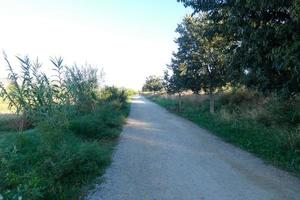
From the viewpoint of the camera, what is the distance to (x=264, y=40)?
9.46 m

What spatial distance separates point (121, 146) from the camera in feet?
41.8

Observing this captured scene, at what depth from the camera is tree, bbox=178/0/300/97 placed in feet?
28.2

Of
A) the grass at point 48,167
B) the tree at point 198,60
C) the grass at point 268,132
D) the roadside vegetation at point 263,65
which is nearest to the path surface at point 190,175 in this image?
the grass at point 48,167

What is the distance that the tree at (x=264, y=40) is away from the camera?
8.59m

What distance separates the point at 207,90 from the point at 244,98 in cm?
346

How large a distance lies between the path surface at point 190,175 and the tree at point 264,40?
234cm

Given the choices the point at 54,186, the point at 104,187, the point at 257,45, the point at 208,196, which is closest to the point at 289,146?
the point at 257,45

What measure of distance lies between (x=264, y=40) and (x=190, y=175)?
3929 mm

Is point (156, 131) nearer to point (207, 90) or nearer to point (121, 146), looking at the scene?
point (121, 146)

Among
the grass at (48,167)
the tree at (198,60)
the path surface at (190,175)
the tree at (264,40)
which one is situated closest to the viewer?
the grass at (48,167)

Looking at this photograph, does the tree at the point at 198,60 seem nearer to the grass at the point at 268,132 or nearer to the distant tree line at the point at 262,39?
the grass at the point at 268,132

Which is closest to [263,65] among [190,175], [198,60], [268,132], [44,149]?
[190,175]

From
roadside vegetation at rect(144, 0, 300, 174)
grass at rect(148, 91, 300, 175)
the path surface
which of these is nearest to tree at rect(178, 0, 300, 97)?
roadside vegetation at rect(144, 0, 300, 174)

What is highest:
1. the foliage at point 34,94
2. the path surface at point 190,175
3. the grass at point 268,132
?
the foliage at point 34,94
